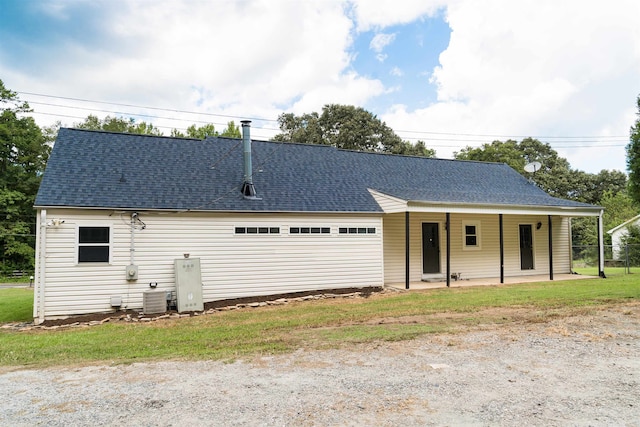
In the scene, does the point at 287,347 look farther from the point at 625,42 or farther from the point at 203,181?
the point at 625,42

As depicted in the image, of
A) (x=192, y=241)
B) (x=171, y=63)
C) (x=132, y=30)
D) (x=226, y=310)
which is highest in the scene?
(x=171, y=63)

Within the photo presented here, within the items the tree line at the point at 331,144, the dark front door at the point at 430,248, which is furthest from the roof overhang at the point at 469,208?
the tree line at the point at 331,144

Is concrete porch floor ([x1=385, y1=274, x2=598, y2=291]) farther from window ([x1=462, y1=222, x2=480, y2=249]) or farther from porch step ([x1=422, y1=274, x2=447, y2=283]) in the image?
window ([x1=462, y1=222, x2=480, y2=249])

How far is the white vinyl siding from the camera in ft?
31.9

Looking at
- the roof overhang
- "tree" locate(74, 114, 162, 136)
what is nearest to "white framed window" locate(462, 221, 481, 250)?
the roof overhang

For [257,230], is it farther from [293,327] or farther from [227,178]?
[293,327]

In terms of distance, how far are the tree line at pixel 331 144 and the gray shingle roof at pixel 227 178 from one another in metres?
9.91

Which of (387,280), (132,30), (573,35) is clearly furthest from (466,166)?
(132,30)

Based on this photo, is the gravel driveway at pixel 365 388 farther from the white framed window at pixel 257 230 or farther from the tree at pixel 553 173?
the tree at pixel 553 173

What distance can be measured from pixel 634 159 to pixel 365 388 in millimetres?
19279

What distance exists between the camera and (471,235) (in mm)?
15469

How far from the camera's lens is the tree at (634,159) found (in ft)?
57.3

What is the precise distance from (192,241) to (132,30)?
9608 mm

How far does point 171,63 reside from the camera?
2178 cm
